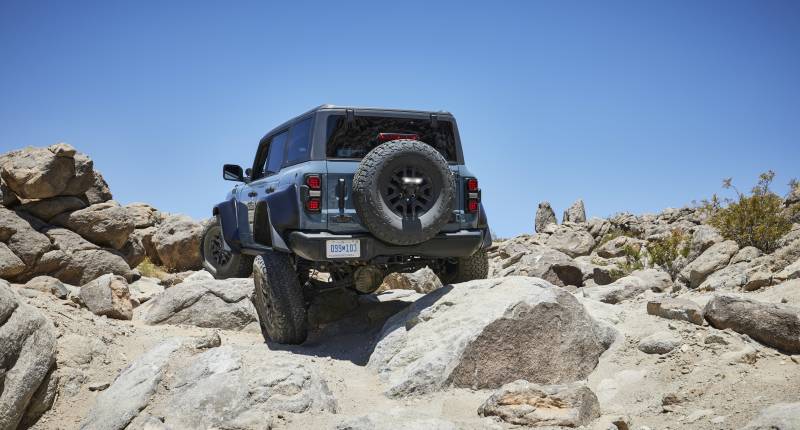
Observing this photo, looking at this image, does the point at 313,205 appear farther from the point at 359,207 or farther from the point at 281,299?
the point at 281,299

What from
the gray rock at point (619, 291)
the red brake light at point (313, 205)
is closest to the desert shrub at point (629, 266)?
the gray rock at point (619, 291)

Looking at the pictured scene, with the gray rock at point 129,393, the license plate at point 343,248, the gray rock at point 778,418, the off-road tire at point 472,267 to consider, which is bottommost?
the gray rock at point 129,393

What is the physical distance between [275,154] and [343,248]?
7.12ft

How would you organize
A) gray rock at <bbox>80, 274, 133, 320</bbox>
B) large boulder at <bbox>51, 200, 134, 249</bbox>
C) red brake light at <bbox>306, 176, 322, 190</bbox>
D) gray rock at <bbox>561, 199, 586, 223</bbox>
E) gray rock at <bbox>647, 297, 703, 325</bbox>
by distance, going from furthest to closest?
gray rock at <bbox>561, 199, 586, 223</bbox>, large boulder at <bbox>51, 200, 134, 249</bbox>, gray rock at <bbox>80, 274, 133, 320</bbox>, red brake light at <bbox>306, 176, 322, 190</bbox>, gray rock at <bbox>647, 297, 703, 325</bbox>

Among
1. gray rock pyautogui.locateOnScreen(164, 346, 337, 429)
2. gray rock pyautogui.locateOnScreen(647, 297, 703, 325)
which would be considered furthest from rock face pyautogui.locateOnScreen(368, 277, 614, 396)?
gray rock pyautogui.locateOnScreen(164, 346, 337, 429)

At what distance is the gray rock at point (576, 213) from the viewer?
32.4 metres

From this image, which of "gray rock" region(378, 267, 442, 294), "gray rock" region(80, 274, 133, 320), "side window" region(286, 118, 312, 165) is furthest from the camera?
"gray rock" region(378, 267, 442, 294)

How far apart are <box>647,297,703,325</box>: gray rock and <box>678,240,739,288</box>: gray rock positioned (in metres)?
3.87

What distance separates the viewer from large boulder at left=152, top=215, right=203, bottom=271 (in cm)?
1433

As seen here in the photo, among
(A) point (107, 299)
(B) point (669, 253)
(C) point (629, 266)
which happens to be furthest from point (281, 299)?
(C) point (629, 266)

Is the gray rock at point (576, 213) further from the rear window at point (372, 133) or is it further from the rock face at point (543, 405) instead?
the rock face at point (543, 405)

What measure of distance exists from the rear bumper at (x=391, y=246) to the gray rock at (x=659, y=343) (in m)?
1.96

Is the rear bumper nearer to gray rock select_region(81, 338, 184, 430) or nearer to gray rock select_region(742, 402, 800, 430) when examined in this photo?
gray rock select_region(81, 338, 184, 430)

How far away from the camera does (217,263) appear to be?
32.9ft
